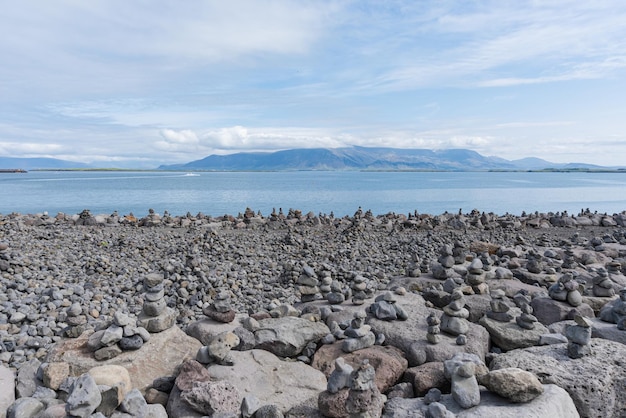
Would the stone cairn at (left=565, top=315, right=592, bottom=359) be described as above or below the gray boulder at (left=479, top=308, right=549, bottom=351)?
Answer: above

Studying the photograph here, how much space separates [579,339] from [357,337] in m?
3.04

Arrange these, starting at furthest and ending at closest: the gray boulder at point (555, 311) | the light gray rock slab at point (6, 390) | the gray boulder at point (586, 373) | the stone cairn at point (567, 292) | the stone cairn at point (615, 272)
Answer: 1. the stone cairn at point (615, 272)
2. the stone cairn at point (567, 292)
3. the gray boulder at point (555, 311)
4. the gray boulder at point (586, 373)
5. the light gray rock slab at point (6, 390)

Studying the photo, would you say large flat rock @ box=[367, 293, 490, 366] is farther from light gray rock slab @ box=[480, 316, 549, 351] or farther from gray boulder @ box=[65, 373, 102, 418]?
gray boulder @ box=[65, 373, 102, 418]

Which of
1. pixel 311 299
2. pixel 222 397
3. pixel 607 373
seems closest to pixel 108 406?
pixel 222 397

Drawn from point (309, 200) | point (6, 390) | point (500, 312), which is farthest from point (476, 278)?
point (309, 200)

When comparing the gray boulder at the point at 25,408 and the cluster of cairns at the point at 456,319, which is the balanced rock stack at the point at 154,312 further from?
the cluster of cairns at the point at 456,319

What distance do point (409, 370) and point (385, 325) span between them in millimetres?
1227

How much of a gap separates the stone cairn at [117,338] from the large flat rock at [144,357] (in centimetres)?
8

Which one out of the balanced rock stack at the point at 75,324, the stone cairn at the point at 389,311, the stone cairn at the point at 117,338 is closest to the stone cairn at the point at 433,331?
the stone cairn at the point at 389,311

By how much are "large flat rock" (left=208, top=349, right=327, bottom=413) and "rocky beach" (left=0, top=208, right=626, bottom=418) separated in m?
0.02

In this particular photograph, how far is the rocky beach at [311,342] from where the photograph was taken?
5.06m

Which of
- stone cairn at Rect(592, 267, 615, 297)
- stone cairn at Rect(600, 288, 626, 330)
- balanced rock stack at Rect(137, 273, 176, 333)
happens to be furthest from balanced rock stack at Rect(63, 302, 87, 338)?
stone cairn at Rect(592, 267, 615, 297)

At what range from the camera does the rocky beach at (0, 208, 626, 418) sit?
506cm

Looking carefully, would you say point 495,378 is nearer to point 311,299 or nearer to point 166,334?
point 166,334
